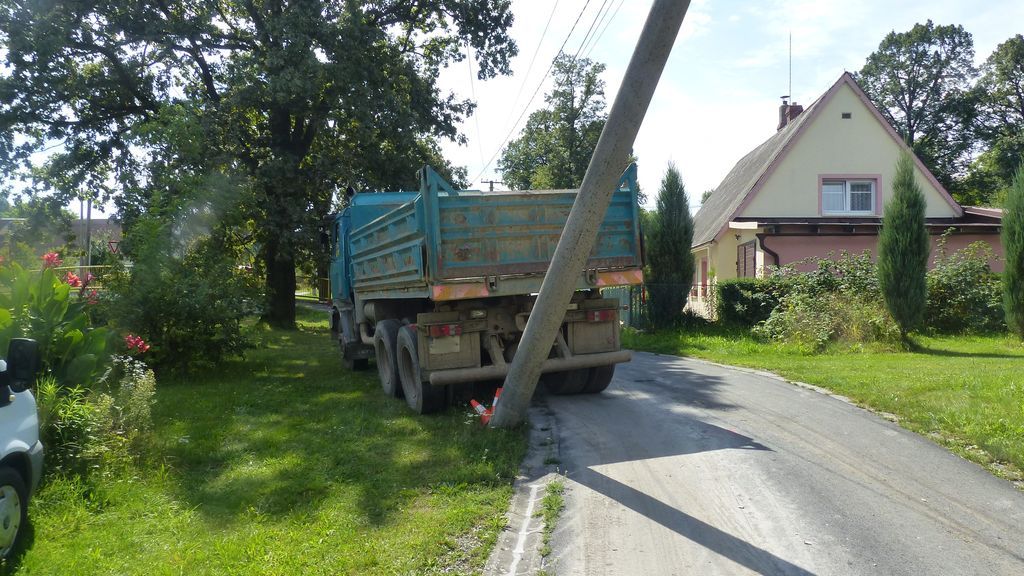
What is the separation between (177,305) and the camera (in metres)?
10.9

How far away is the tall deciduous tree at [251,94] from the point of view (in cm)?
1591

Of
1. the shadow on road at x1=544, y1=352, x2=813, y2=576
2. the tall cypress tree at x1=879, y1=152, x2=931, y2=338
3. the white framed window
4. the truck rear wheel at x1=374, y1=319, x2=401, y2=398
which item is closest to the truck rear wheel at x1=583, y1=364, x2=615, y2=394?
the shadow on road at x1=544, y1=352, x2=813, y2=576

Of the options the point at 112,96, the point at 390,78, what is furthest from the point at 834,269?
the point at 112,96

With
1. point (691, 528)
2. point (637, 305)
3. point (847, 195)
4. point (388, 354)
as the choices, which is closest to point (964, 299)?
point (847, 195)

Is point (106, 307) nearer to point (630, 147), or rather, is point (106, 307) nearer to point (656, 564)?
point (630, 147)

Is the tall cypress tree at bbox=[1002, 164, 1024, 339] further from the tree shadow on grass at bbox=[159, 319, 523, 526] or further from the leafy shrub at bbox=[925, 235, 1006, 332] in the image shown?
the tree shadow on grass at bbox=[159, 319, 523, 526]

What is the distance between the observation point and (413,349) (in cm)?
823

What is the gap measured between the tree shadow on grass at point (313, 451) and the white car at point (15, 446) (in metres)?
1.11

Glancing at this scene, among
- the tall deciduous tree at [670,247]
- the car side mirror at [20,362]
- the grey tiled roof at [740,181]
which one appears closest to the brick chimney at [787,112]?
the grey tiled roof at [740,181]

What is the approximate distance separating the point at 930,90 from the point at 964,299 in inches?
1560

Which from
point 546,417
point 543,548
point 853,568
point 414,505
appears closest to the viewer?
point 853,568

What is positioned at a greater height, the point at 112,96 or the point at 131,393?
the point at 112,96

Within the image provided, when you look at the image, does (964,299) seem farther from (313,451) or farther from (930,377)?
(313,451)

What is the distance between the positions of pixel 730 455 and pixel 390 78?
14.7m
